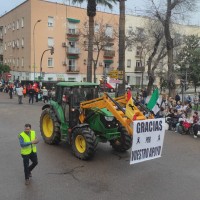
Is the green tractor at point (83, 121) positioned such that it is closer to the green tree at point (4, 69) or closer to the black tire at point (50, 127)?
the black tire at point (50, 127)

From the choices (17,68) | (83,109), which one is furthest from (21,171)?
(17,68)

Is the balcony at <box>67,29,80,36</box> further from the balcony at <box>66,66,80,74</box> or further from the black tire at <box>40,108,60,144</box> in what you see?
the black tire at <box>40,108,60,144</box>

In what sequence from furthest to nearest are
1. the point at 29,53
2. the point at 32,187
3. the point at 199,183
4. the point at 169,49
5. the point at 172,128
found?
the point at 29,53 → the point at 169,49 → the point at 172,128 → the point at 199,183 → the point at 32,187

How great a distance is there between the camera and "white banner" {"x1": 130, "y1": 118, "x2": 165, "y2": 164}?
27.9 ft

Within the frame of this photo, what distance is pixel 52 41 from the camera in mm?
49344

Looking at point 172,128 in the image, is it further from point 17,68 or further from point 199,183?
point 17,68

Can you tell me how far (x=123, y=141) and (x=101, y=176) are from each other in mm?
2520

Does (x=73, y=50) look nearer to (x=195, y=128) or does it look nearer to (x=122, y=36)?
(x=122, y=36)

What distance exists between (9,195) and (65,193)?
4.07 feet

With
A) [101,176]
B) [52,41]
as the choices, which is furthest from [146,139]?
[52,41]

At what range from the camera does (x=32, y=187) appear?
7.79 metres

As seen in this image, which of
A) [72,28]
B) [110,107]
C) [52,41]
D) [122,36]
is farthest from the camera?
[72,28]

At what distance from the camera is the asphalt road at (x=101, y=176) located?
7.43 metres

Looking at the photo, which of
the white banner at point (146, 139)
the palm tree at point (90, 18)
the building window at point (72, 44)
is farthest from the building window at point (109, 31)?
the white banner at point (146, 139)
